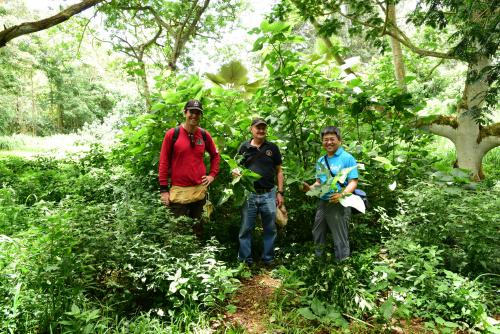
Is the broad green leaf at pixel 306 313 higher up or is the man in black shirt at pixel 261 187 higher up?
the man in black shirt at pixel 261 187

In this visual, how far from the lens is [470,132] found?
6262 mm

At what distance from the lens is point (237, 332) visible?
8.46 ft

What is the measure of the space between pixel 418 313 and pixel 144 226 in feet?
8.46

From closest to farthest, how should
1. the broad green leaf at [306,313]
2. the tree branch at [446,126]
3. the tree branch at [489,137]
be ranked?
the broad green leaf at [306,313] < the tree branch at [489,137] < the tree branch at [446,126]

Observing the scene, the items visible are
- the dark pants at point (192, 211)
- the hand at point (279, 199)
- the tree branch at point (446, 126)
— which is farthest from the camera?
the tree branch at point (446, 126)

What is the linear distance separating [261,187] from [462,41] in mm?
2938

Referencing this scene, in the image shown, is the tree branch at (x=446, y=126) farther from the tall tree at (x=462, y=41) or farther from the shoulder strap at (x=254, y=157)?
the shoulder strap at (x=254, y=157)

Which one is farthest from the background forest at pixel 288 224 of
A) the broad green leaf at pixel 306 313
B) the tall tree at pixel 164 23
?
the tall tree at pixel 164 23

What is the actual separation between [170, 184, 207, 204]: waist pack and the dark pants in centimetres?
8

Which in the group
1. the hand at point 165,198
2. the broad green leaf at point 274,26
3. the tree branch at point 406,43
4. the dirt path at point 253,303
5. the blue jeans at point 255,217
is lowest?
the dirt path at point 253,303

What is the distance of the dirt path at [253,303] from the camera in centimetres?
275

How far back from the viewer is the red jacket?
3.76 meters

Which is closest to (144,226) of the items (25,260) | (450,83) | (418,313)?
(25,260)

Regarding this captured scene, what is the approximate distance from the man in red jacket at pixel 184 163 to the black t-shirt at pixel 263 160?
1.62 feet
